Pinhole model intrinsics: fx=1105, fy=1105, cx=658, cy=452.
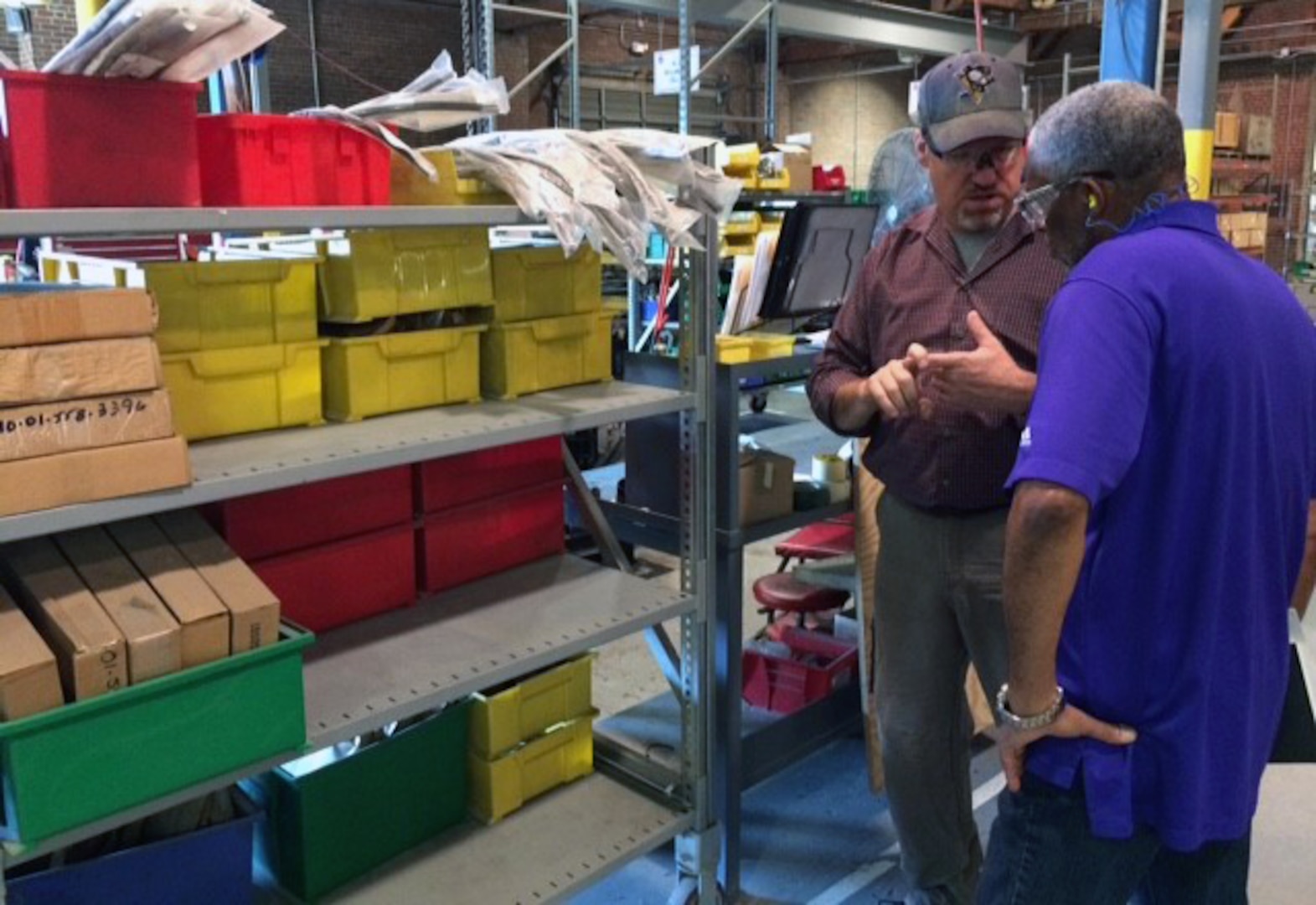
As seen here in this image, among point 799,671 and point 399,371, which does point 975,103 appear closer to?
point 399,371

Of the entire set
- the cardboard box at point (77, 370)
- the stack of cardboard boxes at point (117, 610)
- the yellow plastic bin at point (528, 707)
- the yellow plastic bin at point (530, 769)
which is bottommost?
the yellow plastic bin at point (530, 769)

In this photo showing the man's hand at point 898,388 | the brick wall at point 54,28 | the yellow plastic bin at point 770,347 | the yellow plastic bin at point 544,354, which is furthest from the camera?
the brick wall at point 54,28

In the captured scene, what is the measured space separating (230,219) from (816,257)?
1.64 m

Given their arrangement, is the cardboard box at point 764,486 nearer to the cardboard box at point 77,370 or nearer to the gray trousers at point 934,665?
the gray trousers at point 934,665

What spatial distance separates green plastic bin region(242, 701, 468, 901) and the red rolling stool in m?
1.10

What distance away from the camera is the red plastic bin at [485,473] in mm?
2213

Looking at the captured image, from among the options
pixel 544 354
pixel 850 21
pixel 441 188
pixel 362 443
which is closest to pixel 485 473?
pixel 544 354

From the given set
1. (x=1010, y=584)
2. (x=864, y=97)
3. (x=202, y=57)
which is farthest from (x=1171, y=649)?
(x=864, y=97)

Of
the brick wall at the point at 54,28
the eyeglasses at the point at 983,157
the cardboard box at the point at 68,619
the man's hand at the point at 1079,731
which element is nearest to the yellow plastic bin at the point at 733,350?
the eyeglasses at the point at 983,157

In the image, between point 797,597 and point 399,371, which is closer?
point 399,371

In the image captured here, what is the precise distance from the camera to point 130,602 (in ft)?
5.07

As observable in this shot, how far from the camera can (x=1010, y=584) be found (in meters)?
1.28

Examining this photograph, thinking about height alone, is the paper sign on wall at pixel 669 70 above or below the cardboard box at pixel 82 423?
above

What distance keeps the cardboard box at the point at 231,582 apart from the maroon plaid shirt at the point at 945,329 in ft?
3.54
